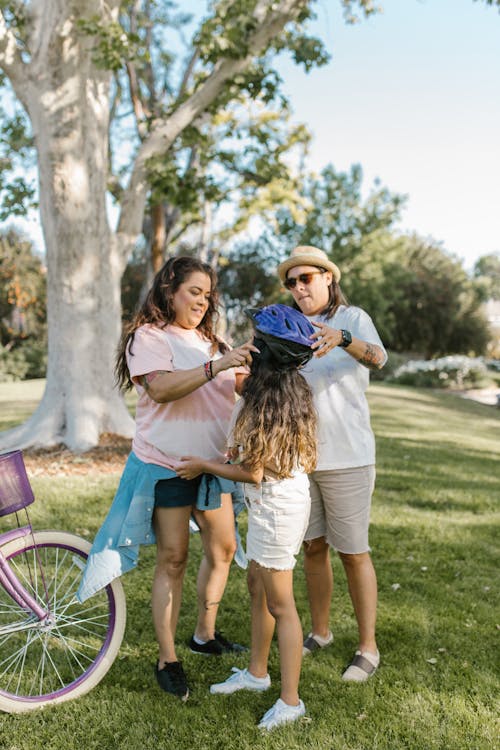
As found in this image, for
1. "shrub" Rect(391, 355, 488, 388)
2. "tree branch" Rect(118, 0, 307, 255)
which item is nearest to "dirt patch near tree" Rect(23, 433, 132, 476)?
"tree branch" Rect(118, 0, 307, 255)

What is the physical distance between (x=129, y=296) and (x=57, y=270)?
79.4 feet

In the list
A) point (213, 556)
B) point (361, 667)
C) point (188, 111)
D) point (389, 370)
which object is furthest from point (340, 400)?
point (389, 370)

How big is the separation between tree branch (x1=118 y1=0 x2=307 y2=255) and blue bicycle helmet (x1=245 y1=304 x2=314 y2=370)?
5.88 m

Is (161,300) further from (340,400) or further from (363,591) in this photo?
(363,591)

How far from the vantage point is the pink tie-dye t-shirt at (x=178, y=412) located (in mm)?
2855

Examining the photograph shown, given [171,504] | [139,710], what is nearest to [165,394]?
[171,504]

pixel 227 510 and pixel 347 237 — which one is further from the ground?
pixel 347 237

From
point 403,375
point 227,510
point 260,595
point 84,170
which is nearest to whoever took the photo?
point 260,595

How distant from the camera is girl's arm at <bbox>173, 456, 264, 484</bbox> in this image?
2674mm

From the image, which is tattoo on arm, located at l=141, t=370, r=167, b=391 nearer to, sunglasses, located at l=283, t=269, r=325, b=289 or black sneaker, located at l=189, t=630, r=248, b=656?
sunglasses, located at l=283, t=269, r=325, b=289

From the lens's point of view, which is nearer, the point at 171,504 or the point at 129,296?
the point at 171,504

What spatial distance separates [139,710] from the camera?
9.44ft

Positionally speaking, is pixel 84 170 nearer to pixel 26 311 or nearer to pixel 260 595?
pixel 260 595

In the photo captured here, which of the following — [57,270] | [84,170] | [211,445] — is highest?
[84,170]
